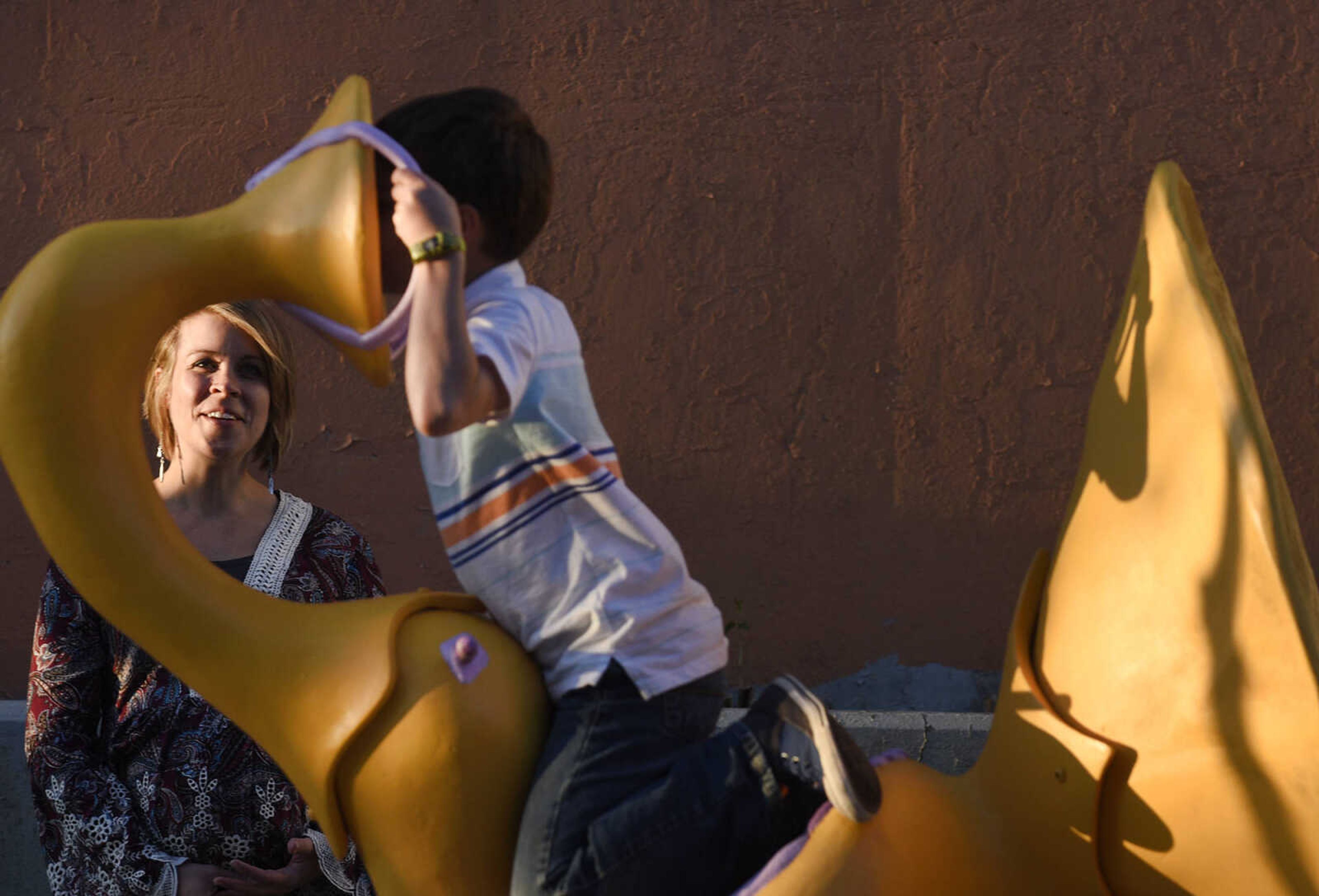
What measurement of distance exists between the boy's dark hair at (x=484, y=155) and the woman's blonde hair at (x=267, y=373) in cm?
→ 78

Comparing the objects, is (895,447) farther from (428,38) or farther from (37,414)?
(37,414)

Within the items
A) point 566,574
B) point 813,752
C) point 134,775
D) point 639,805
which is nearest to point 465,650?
point 566,574

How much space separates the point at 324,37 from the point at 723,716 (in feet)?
7.22

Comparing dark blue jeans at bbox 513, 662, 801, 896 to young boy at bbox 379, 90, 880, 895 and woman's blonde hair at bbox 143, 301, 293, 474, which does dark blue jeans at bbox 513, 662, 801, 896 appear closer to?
young boy at bbox 379, 90, 880, 895

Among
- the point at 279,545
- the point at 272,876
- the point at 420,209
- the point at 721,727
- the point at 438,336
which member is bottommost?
the point at 721,727

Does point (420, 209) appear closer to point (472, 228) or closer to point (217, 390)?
point (472, 228)

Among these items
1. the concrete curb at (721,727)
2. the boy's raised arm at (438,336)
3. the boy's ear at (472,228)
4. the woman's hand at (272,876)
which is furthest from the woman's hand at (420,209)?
the concrete curb at (721,727)

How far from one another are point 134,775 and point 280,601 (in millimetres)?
667

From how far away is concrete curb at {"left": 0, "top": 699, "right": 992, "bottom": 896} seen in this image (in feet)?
10.0

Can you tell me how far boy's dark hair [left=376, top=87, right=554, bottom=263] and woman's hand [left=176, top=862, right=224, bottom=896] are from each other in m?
1.04

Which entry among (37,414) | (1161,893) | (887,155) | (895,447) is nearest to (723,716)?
(895,447)

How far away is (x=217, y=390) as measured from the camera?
6.86 feet

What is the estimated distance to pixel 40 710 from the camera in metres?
1.94

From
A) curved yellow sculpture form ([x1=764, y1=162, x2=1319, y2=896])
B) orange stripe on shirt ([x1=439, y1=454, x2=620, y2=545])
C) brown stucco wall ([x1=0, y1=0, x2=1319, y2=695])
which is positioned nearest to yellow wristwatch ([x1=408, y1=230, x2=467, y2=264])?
orange stripe on shirt ([x1=439, y1=454, x2=620, y2=545])
